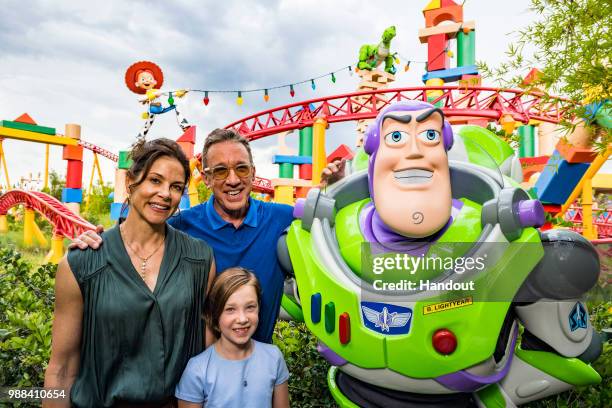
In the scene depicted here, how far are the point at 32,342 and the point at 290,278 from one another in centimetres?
138

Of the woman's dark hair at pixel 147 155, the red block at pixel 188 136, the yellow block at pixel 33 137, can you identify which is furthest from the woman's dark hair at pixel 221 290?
the yellow block at pixel 33 137

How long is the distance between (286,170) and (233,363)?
10.4m

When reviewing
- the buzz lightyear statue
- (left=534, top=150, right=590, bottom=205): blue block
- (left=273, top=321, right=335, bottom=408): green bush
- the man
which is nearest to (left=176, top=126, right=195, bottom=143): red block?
(left=534, top=150, right=590, bottom=205): blue block

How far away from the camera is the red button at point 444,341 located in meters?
1.71

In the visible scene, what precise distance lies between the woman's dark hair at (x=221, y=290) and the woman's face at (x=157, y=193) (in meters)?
0.30

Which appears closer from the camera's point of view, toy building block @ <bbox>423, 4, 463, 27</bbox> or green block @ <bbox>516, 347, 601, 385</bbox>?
green block @ <bbox>516, 347, 601, 385</bbox>

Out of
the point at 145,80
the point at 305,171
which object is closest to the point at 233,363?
the point at 305,171

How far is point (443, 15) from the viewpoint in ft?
38.2

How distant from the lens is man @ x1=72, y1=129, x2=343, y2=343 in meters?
2.01

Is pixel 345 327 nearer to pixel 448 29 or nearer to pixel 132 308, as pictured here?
pixel 132 308

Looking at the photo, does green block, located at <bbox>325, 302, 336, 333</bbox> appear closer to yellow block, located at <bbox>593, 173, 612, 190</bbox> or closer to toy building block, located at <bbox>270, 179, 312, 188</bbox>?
toy building block, located at <bbox>270, 179, 312, 188</bbox>

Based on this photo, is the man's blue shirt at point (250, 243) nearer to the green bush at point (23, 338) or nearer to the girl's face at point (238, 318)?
the girl's face at point (238, 318)

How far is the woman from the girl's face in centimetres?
12

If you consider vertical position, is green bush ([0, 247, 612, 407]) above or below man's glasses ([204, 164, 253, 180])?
below
